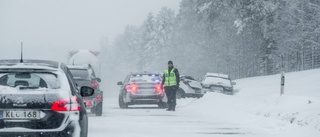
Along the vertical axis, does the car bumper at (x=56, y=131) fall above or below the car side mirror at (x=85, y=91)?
below

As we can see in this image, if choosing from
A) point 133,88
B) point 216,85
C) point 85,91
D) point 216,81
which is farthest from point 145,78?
point 85,91

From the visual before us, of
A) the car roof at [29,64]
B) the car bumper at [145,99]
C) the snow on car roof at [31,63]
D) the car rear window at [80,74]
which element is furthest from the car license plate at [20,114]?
the car bumper at [145,99]

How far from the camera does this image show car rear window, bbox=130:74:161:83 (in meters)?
25.1

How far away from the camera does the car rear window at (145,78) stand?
82.5ft

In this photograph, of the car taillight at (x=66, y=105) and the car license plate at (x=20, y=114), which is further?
the car taillight at (x=66, y=105)

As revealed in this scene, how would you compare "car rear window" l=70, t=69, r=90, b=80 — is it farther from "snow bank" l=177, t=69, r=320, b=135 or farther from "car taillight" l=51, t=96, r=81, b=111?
"car taillight" l=51, t=96, r=81, b=111

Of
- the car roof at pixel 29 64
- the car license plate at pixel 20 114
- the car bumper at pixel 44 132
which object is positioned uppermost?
the car roof at pixel 29 64

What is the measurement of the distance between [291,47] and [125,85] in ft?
134

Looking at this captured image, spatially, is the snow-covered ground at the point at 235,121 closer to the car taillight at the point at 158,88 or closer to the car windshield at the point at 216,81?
the car taillight at the point at 158,88

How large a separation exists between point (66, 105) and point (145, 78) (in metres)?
16.7

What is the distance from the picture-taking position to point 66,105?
857cm

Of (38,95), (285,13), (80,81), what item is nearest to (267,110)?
(80,81)

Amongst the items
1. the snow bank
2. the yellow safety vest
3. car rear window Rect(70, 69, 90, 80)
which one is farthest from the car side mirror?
the yellow safety vest

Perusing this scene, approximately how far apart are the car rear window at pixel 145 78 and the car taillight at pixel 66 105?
53.7 ft
